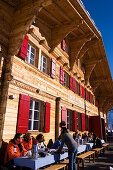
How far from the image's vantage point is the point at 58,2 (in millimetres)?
7125

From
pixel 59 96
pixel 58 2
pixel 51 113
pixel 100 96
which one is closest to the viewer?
pixel 58 2

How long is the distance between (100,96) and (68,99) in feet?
40.7

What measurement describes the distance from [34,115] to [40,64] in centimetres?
274

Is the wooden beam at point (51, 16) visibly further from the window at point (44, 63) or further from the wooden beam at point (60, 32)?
the window at point (44, 63)

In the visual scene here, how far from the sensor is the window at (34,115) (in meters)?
6.49

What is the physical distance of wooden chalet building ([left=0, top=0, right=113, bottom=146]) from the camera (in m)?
5.22

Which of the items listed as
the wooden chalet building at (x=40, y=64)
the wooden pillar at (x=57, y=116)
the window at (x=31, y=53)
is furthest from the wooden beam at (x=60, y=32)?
the wooden pillar at (x=57, y=116)

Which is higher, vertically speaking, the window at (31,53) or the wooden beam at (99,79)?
the wooden beam at (99,79)

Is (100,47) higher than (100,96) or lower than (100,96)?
higher

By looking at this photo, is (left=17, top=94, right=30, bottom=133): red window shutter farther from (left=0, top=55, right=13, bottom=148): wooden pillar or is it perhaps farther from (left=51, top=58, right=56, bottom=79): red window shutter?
(left=51, top=58, right=56, bottom=79): red window shutter

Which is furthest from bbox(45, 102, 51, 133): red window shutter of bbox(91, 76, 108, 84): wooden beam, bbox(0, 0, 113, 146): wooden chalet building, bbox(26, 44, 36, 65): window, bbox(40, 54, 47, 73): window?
bbox(91, 76, 108, 84): wooden beam

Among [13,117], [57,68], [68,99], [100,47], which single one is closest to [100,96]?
[100,47]

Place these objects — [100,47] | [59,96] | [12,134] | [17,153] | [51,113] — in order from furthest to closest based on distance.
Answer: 1. [100,47]
2. [59,96]
3. [51,113]
4. [12,134]
5. [17,153]

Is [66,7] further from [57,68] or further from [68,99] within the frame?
[68,99]
